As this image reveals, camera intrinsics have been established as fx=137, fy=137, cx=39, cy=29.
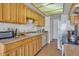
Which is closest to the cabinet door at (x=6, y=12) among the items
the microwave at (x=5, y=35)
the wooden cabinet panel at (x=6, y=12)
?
the wooden cabinet panel at (x=6, y=12)

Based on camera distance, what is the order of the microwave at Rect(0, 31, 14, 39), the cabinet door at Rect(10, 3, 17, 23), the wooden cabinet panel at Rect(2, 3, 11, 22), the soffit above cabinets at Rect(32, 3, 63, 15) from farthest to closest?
the soffit above cabinets at Rect(32, 3, 63, 15) → the cabinet door at Rect(10, 3, 17, 23) → the microwave at Rect(0, 31, 14, 39) → the wooden cabinet panel at Rect(2, 3, 11, 22)

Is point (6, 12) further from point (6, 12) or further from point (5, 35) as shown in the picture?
point (5, 35)

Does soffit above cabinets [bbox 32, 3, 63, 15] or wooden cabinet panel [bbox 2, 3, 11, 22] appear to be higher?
soffit above cabinets [bbox 32, 3, 63, 15]

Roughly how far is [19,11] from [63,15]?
266 cm

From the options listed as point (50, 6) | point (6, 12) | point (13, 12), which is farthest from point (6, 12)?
point (50, 6)

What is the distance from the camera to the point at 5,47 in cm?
230

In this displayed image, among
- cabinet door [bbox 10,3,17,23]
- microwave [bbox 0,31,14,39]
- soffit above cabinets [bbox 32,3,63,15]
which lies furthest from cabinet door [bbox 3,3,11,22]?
soffit above cabinets [bbox 32,3,63,15]

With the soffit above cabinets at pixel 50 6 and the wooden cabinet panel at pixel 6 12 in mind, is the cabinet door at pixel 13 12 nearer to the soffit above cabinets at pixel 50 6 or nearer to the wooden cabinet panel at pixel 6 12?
the wooden cabinet panel at pixel 6 12

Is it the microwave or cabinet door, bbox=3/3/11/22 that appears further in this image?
the microwave

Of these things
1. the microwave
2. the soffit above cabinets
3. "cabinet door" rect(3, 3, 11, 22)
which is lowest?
the microwave

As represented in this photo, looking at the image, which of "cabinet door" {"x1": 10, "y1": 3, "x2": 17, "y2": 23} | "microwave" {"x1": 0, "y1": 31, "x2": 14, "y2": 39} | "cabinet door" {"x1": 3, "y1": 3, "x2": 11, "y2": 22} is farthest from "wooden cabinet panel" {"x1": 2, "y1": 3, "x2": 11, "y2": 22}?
"microwave" {"x1": 0, "y1": 31, "x2": 14, "y2": 39}

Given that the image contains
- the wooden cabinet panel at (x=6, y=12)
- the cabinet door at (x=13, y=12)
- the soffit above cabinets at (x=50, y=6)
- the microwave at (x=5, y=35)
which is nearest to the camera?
the wooden cabinet panel at (x=6, y=12)

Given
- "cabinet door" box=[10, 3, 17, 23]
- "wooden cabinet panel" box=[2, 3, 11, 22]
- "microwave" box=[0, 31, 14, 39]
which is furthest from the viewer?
"cabinet door" box=[10, 3, 17, 23]

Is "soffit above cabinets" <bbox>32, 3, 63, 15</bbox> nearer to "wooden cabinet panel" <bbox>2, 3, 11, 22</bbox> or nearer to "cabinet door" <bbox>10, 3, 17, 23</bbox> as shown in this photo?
"cabinet door" <bbox>10, 3, 17, 23</bbox>
